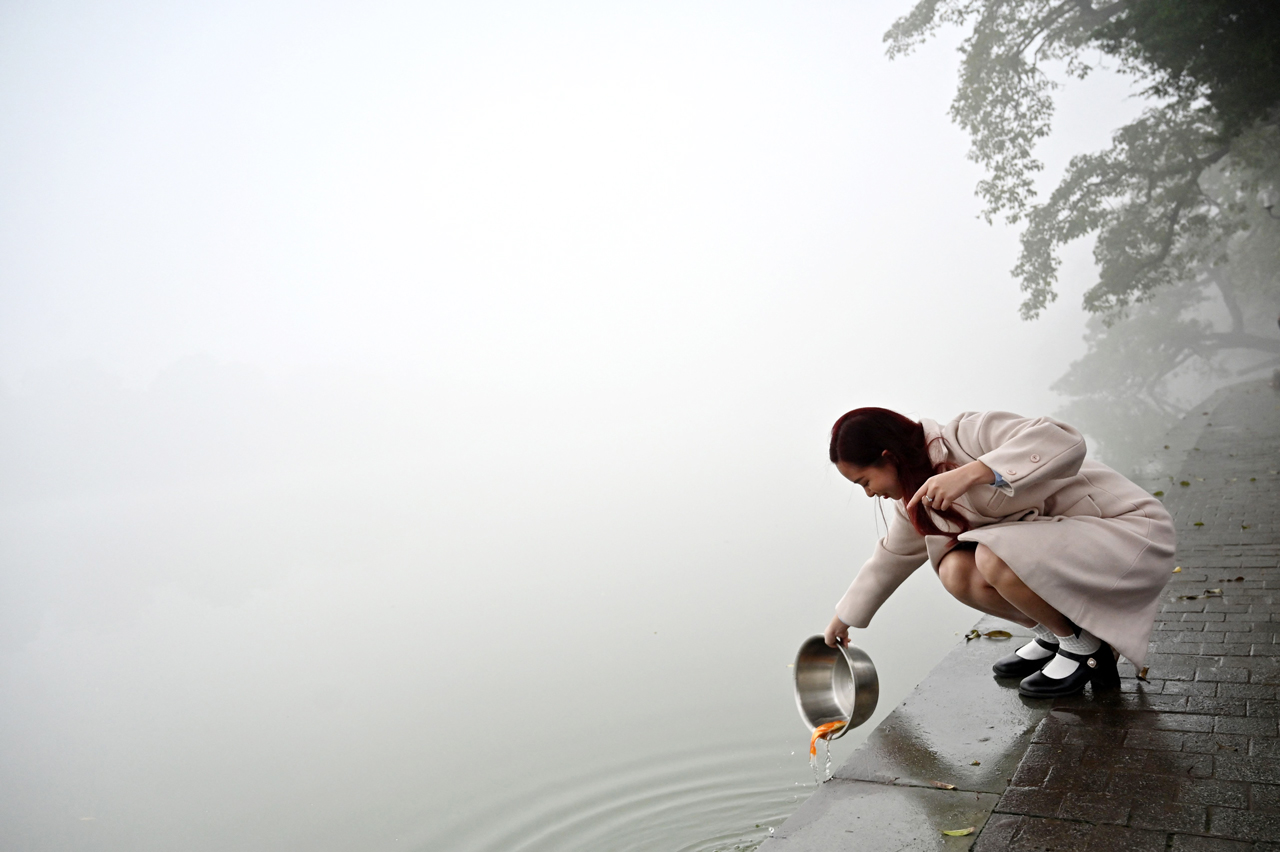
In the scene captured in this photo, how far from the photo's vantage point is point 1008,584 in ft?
8.32

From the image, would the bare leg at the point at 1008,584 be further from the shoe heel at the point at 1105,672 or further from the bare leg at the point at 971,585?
the shoe heel at the point at 1105,672

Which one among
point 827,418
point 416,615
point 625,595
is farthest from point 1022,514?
point 827,418

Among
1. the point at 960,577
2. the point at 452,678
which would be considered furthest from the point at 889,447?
the point at 452,678

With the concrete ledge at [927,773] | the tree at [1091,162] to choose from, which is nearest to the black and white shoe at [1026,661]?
the concrete ledge at [927,773]

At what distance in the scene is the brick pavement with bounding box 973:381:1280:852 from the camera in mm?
1917

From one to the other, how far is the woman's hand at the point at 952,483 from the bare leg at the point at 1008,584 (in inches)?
8.9

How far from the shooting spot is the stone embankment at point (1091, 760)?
196 centimetres

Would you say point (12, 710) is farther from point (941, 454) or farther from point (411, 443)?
point (411, 443)

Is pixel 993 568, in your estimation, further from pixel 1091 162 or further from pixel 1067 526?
pixel 1091 162

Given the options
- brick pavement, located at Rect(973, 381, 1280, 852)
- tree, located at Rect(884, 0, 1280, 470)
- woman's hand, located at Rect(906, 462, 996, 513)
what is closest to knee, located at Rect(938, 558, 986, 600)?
woman's hand, located at Rect(906, 462, 996, 513)

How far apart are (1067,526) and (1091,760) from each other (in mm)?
613

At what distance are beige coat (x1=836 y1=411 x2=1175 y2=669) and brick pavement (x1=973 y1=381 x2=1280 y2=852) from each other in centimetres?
22

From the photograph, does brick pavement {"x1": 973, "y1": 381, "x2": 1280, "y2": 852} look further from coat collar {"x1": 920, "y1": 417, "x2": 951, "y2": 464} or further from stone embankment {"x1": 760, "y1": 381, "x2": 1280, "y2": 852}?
coat collar {"x1": 920, "y1": 417, "x2": 951, "y2": 464}

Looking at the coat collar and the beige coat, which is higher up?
the coat collar
